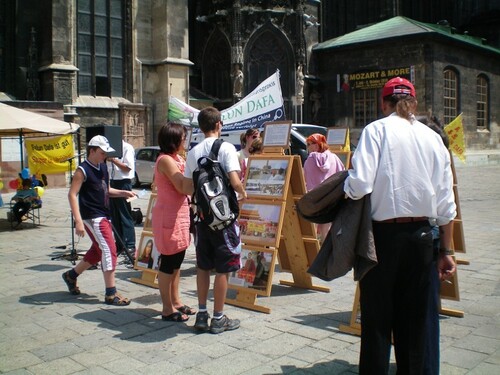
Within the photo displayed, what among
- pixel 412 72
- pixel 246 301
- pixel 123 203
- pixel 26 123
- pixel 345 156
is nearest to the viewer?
pixel 246 301

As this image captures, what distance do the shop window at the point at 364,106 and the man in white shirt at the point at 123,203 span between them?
73.8ft

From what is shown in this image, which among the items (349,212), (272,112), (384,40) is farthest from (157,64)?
(349,212)

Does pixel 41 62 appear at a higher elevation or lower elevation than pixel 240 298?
higher

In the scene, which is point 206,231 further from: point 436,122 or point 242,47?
point 242,47

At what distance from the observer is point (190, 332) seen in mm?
4684

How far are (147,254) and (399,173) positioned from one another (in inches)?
157

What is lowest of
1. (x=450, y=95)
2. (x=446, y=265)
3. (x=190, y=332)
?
(x=190, y=332)

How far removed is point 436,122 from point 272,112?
20.3ft

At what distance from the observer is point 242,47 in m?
26.3

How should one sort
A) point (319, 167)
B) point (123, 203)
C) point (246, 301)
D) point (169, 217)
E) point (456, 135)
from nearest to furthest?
1. point (169, 217)
2. point (246, 301)
3. point (319, 167)
4. point (123, 203)
5. point (456, 135)

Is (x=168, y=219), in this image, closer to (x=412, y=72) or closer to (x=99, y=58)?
→ (x=99, y=58)

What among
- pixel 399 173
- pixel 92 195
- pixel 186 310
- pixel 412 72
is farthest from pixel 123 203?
pixel 412 72

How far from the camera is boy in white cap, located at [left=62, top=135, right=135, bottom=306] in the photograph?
18.0 ft

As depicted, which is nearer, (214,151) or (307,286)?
(214,151)
